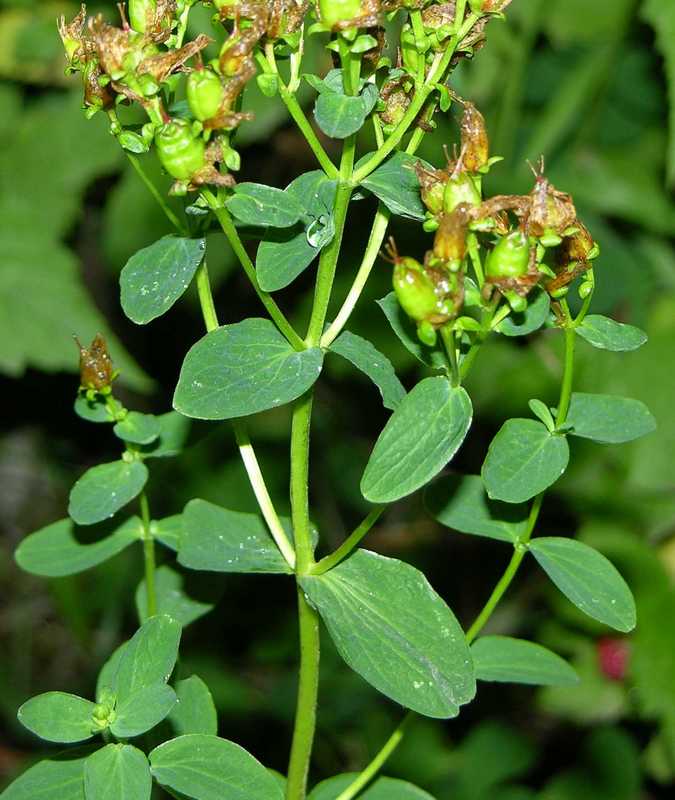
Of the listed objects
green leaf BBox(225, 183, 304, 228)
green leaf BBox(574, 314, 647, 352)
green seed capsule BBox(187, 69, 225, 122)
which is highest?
green seed capsule BBox(187, 69, 225, 122)

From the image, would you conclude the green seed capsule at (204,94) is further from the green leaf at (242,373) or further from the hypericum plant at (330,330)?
the green leaf at (242,373)

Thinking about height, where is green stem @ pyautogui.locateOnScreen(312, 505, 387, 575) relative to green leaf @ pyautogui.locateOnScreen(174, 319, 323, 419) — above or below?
below

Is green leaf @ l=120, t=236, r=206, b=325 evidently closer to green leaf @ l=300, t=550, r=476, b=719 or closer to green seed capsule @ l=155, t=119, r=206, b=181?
green seed capsule @ l=155, t=119, r=206, b=181

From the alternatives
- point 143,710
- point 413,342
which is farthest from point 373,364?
point 143,710

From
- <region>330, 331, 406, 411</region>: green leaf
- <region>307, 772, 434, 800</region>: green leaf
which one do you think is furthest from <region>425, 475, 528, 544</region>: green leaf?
<region>307, 772, 434, 800</region>: green leaf

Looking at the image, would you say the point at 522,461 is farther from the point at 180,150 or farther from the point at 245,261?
the point at 180,150

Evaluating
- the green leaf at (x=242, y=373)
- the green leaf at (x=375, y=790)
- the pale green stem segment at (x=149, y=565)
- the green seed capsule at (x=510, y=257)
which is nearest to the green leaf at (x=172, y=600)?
the pale green stem segment at (x=149, y=565)

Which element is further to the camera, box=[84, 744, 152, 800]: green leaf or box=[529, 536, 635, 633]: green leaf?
box=[529, 536, 635, 633]: green leaf

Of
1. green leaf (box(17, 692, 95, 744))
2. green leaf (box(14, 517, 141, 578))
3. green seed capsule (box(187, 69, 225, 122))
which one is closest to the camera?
green seed capsule (box(187, 69, 225, 122))

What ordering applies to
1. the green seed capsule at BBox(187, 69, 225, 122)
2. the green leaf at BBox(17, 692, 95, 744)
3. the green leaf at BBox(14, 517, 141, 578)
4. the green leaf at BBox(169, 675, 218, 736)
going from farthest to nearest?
the green leaf at BBox(14, 517, 141, 578)
the green leaf at BBox(169, 675, 218, 736)
the green leaf at BBox(17, 692, 95, 744)
the green seed capsule at BBox(187, 69, 225, 122)
